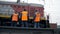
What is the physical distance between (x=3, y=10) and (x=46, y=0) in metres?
6.40

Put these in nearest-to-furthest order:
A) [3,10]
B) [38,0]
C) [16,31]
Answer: [16,31]
[3,10]
[38,0]

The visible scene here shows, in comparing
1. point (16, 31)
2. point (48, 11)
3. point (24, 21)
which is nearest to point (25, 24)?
point (24, 21)

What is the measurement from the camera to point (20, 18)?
12.9 metres

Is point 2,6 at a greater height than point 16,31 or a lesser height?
greater

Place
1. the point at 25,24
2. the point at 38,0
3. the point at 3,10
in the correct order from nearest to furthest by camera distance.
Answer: the point at 25,24, the point at 3,10, the point at 38,0

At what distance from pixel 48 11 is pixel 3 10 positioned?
6175mm

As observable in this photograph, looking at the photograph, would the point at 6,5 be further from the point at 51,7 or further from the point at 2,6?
the point at 51,7

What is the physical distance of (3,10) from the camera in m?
14.4

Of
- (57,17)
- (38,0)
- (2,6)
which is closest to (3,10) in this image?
(2,6)

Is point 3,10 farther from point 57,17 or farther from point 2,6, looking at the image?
point 57,17

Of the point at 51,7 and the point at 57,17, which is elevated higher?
the point at 51,7

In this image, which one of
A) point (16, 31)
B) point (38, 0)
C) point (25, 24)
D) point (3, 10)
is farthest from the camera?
point (38, 0)

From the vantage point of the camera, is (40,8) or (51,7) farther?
(51,7)

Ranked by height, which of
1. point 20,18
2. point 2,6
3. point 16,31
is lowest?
point 16,31
